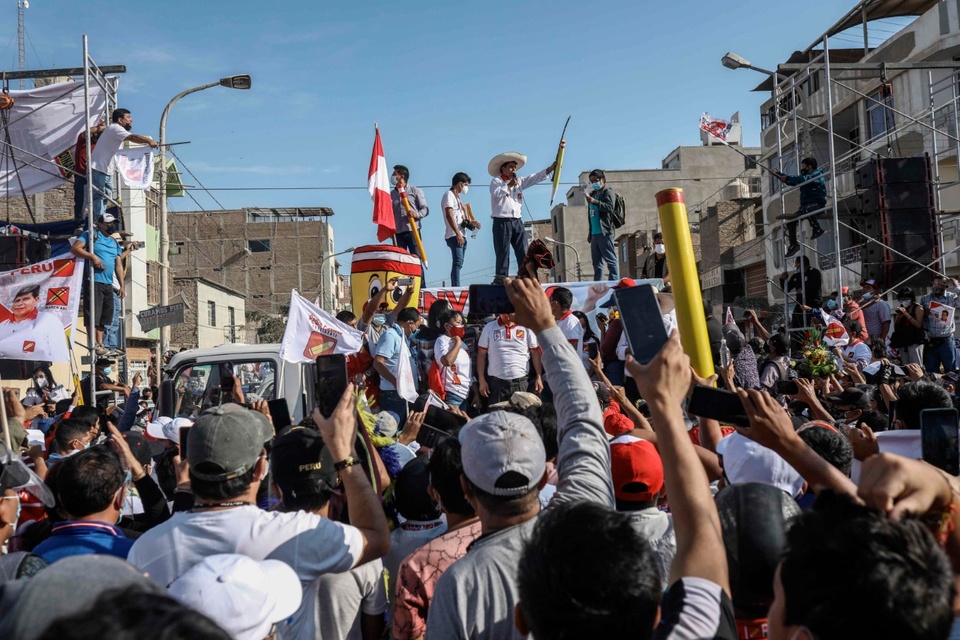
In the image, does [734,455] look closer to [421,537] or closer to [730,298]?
[421,537]

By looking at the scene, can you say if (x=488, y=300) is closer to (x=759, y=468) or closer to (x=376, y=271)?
(x=759, y=468)

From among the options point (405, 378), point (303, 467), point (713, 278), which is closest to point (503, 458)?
point (303, 467)

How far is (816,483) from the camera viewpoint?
87.2 inches

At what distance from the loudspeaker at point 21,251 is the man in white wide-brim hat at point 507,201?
20.4 ft

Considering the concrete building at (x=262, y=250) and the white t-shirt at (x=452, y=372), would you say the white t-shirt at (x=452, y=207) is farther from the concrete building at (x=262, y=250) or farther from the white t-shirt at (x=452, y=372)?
the concrete building at (x=262, y=250)

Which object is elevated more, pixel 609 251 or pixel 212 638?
pixel 609 251

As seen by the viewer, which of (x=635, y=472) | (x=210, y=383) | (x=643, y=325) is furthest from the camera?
(x=210, y=383)

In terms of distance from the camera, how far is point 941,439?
2240 millimetres

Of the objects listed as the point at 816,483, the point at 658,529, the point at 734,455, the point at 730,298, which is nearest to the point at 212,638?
the point at 816,483

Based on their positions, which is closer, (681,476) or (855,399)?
(681,476)

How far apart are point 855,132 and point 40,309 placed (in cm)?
3015

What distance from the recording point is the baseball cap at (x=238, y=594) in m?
1.70

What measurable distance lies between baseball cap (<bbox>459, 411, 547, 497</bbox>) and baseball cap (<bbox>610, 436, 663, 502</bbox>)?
2.15ft

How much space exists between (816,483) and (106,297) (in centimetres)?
968
